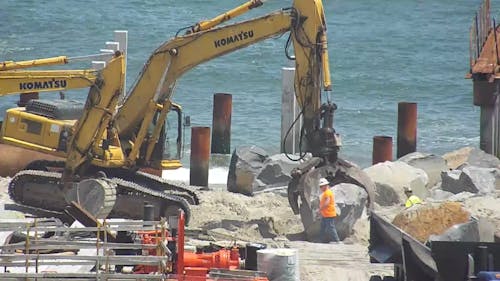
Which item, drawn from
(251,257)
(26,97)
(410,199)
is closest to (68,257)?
(251,257)

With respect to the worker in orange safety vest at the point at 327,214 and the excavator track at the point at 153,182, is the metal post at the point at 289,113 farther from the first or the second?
the worker in orange safety vest at the point at 327,214

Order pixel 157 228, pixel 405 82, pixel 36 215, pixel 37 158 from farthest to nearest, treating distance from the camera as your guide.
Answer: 1. pixel 405 82
2. pixel 37 158
3. pixel 36 215
4. pixel 157 228

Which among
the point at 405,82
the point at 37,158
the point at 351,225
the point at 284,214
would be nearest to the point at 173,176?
the point at 37,158

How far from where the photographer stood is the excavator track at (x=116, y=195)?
21.4 m

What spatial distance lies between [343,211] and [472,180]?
12.8ft

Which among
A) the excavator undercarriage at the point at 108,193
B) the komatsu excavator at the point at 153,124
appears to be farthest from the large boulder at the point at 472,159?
the excavator undercarriage at the point at 108,193

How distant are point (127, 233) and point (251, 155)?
9.67 meters

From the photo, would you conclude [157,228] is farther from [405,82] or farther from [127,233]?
[405,82]

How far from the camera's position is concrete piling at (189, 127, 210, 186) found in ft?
84.6

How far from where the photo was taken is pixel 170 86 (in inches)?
872

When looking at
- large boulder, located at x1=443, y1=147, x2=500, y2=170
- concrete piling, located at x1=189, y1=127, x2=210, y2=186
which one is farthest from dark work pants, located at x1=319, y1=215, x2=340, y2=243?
large boulder, located at x1=443, y1=147, x2=500, y2=170

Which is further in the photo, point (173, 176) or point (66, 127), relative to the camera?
point (173, 176)

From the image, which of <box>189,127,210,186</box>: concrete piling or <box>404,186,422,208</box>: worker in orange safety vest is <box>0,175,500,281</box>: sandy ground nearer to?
<box>404,186,422,208</box>: worker in orange safety vest

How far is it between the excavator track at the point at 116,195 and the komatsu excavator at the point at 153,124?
1 centimetres
